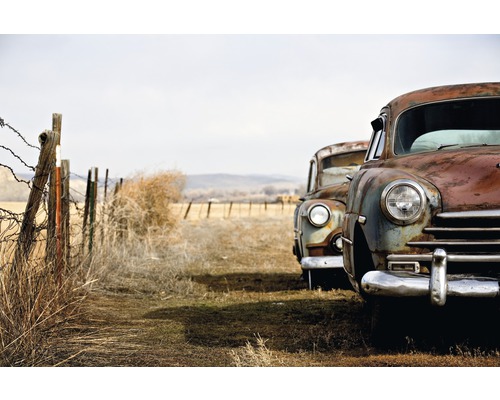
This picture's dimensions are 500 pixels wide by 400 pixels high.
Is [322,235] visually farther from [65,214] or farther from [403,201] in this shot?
[403,201]

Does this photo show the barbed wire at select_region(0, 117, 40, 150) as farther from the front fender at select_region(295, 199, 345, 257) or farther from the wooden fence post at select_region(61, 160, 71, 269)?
the front fender at select_region(295, 199, 345, 257)

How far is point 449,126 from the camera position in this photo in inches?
194

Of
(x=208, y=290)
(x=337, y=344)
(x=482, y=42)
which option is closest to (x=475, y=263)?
(x=337, y=344)

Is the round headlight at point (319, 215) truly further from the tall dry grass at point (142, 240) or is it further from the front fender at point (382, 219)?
the front fender at point (382, 219)

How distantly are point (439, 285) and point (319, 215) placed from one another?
382 cm

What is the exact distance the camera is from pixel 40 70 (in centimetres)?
734

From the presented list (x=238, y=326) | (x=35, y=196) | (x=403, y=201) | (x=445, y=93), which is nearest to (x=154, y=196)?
(x=238, y=326)

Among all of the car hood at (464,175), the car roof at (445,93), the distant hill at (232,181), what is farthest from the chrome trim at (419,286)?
the distant hill at (232,181)

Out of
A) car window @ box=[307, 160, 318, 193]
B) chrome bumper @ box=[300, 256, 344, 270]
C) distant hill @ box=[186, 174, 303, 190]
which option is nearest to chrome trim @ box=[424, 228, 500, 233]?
chrome bumper @ box=[300, 256, 344, 270]

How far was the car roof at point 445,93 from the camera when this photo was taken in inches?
196

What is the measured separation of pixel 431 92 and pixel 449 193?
139cm

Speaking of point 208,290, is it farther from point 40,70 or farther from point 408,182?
point 408,182

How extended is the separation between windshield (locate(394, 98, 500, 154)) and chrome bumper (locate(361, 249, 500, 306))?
1.29 meters

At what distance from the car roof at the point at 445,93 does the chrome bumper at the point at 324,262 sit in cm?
236
